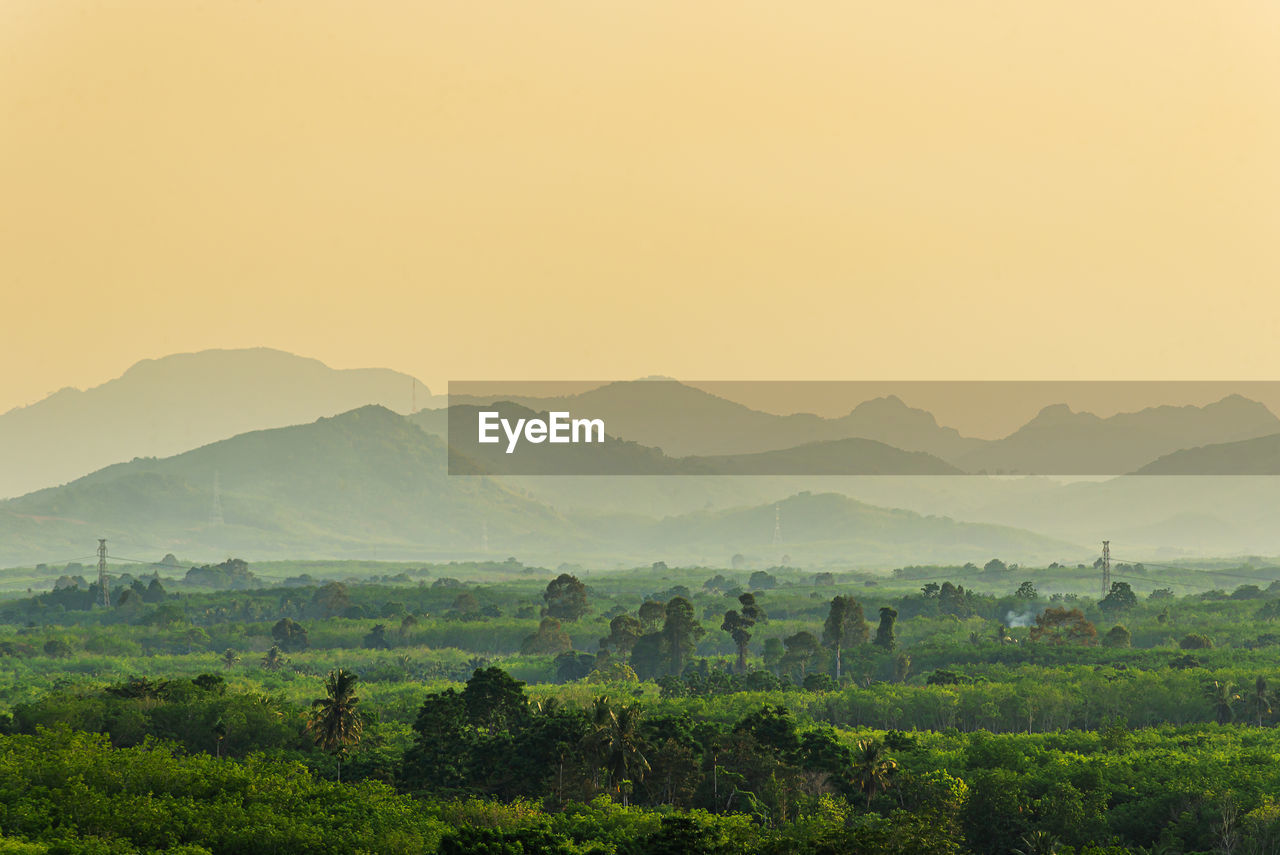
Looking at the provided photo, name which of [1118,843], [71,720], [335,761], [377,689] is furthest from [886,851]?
[377,689]

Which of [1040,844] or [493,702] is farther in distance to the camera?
[493,702]

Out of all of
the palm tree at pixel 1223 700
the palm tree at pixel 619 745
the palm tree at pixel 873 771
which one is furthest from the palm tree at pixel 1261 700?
the palm tree at pixel 619 745

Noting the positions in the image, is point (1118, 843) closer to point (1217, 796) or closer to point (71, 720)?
point (1217, 796)

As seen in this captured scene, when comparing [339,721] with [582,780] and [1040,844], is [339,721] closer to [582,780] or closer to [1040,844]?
[582,780]

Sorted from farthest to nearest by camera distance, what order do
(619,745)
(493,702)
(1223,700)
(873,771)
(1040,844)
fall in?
(1223,700) → (493,702) → (873,771) → (619,745) → (1040,844)

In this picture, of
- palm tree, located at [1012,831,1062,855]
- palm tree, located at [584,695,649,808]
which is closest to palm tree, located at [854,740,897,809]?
palm tree, located at [1012,831,1062,855]

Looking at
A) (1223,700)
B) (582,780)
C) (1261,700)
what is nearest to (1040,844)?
(582,780)

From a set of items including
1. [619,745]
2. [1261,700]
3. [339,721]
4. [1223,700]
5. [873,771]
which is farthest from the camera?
[1223,700]

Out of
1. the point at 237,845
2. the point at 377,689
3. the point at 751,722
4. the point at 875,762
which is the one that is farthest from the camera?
the point at 377,689

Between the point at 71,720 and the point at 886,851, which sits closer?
the point at 886,851
